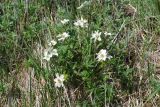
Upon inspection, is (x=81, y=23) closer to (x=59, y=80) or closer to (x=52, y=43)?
(x=52, y=43)

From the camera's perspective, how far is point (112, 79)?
2.62 m

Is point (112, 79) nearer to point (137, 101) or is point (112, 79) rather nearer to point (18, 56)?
point (137, 101)

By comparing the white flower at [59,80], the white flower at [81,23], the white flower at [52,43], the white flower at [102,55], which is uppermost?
the white flower at [81,23]

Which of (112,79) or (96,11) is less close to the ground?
(96,11)

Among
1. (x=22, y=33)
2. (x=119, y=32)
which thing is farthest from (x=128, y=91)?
Result: (x=22, y=33)

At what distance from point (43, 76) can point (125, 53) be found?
55cm

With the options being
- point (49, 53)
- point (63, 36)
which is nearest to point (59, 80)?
point (49, 53)

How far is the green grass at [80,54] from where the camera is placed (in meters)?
2.58

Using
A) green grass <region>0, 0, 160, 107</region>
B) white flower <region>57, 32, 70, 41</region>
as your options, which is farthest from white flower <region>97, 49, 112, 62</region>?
white flower <region>57, 32, 70, 41</region>

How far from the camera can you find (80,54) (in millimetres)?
2650

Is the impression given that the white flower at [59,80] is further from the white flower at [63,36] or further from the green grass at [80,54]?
the white flower at [63,36]

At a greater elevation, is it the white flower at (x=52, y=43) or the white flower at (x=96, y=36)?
the white flower at (x=52, y=43)

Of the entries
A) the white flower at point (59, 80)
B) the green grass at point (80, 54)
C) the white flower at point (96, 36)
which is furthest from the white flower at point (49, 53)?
the white flower at point (96, 36)

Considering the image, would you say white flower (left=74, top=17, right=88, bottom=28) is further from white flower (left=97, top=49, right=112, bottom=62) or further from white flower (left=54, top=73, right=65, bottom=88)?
white flower (left=54, top=73, right=65, bottom=88)
